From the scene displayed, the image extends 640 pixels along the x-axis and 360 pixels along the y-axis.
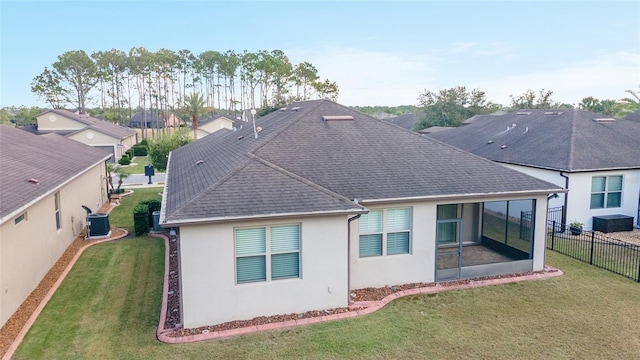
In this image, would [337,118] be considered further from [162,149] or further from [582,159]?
[162,149]

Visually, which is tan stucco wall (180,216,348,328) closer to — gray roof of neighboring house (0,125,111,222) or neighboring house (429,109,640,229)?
gray roof of neighboring house (0,125,111,222)

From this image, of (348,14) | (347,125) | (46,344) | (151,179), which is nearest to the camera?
(46,344)

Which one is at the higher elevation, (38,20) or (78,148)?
(38,20)

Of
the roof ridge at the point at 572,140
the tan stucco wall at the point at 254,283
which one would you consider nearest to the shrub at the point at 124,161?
the tan stucco wall at the point at 254,283

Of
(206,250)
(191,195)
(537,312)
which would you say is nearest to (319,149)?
(191,195)

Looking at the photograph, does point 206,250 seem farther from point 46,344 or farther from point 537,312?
point 537,312

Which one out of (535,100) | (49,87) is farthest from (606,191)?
(49,87)
